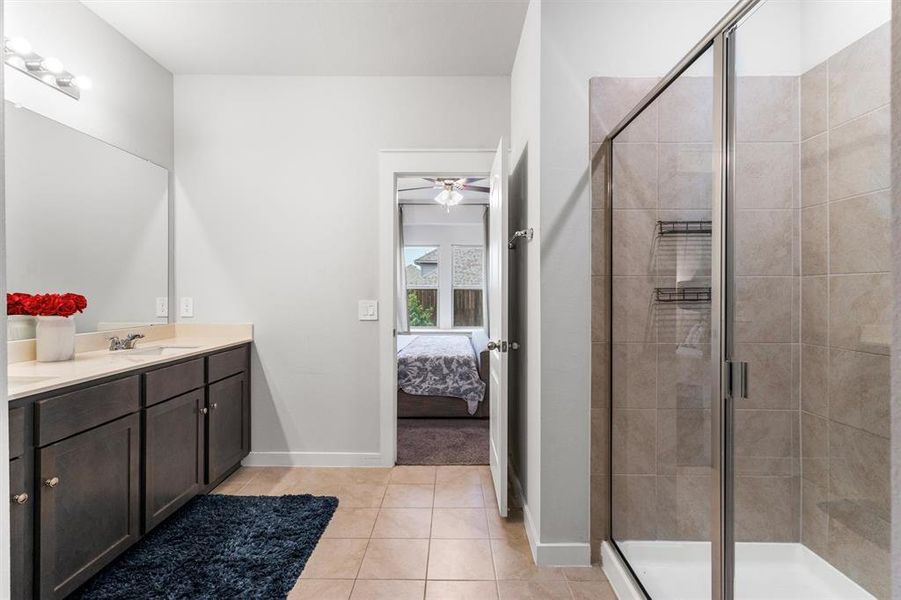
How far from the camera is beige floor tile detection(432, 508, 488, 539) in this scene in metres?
2.33

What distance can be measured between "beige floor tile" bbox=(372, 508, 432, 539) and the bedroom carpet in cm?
69

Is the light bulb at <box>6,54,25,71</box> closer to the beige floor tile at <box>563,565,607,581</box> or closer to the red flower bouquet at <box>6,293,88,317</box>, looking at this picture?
the red flower bouquet at <box>6,293,88,317</box>

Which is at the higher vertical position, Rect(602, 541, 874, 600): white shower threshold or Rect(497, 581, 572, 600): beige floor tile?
Rect(602, 541, 874, 600): white shower threshold

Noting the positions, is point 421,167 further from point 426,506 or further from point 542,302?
point 426,506

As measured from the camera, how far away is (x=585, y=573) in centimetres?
201

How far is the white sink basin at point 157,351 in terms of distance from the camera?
8.13 feet

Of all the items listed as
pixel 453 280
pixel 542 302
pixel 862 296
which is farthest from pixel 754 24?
pixel 453 280

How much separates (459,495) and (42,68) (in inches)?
116

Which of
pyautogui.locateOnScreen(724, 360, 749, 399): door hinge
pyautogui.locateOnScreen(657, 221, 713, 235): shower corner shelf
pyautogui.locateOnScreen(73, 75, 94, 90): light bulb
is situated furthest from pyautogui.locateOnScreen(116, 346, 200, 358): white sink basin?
pyautogui.locateOnScreen(724, 360, 749, 399): door hinge

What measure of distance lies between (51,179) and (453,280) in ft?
17.9

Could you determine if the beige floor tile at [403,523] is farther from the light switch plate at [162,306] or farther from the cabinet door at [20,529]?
the light switch plate at [162,306]

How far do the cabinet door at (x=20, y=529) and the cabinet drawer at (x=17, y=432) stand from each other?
28mm

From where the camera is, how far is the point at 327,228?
3203 millimetres

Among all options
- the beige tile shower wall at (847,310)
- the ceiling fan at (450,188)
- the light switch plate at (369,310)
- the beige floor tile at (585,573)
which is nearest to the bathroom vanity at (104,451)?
the light switch plate at (369,310)
